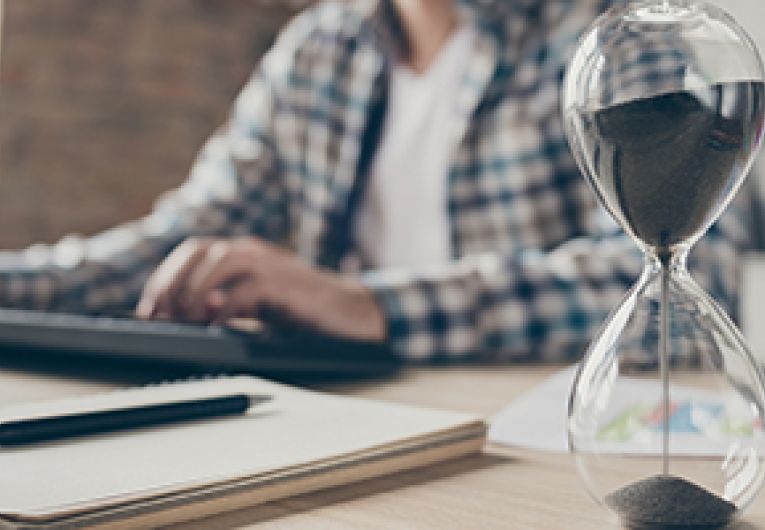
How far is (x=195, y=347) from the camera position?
2.25 ft

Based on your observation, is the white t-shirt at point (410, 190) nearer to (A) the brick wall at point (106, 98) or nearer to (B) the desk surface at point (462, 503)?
(B) the desk surface at point (462, 503)

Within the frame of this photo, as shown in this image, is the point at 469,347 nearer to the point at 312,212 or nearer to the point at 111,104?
the point at 312,212

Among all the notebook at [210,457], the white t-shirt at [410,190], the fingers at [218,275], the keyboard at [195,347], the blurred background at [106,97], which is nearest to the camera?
the notebook at [210,457]

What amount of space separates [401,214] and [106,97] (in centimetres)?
111

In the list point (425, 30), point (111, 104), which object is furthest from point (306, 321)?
point (111, 104)

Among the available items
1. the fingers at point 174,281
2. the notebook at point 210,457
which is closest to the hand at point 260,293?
the fingers at point 174,281

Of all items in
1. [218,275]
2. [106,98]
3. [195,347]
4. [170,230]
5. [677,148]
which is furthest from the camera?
[106,98]

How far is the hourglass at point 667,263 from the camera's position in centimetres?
35

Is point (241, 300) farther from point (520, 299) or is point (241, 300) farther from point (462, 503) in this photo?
point (462, 503)

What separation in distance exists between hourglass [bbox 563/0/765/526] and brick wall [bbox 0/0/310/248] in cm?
192

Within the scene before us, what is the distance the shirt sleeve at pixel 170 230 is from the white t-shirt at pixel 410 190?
181mm

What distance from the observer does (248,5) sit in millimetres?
2477

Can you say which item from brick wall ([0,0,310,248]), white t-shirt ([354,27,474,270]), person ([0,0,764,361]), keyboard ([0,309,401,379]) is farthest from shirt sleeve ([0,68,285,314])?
brick wall ([0,0,310,248])

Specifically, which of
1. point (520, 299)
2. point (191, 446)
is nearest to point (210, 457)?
point (191, 446)
